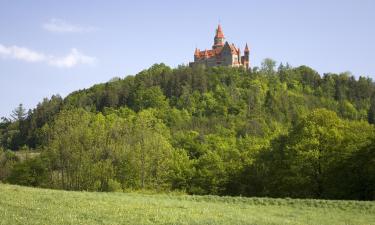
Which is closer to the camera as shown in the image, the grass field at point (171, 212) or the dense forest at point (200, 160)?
the grass field at point (171, 212)

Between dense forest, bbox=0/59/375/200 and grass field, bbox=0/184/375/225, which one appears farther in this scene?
dense forest, bbox=0/59/375/200

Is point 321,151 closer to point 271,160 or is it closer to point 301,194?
point 301,194

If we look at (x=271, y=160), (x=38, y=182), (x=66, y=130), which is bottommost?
(x=38, y=182)

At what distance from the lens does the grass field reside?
21.0m

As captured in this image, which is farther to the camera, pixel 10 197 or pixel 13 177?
pixel 13 177

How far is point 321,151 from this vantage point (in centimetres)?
5009

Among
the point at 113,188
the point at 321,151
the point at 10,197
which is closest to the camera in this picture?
the point at 10,197

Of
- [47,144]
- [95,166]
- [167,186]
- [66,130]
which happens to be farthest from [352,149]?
[47,144]

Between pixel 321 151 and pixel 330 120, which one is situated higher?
pixel 330 120

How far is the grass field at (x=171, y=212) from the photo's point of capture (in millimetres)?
20964

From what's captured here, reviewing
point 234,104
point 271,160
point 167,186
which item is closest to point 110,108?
point 234,104

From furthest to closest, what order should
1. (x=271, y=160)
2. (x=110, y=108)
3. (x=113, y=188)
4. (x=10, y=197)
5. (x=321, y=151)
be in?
(x=110, y=108)
(x=271, y=160)
(x=113, y=188)
(x=321, y=151)
(x=10, y=197)

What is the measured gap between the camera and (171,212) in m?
24.8

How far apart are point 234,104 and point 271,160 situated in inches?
4062
